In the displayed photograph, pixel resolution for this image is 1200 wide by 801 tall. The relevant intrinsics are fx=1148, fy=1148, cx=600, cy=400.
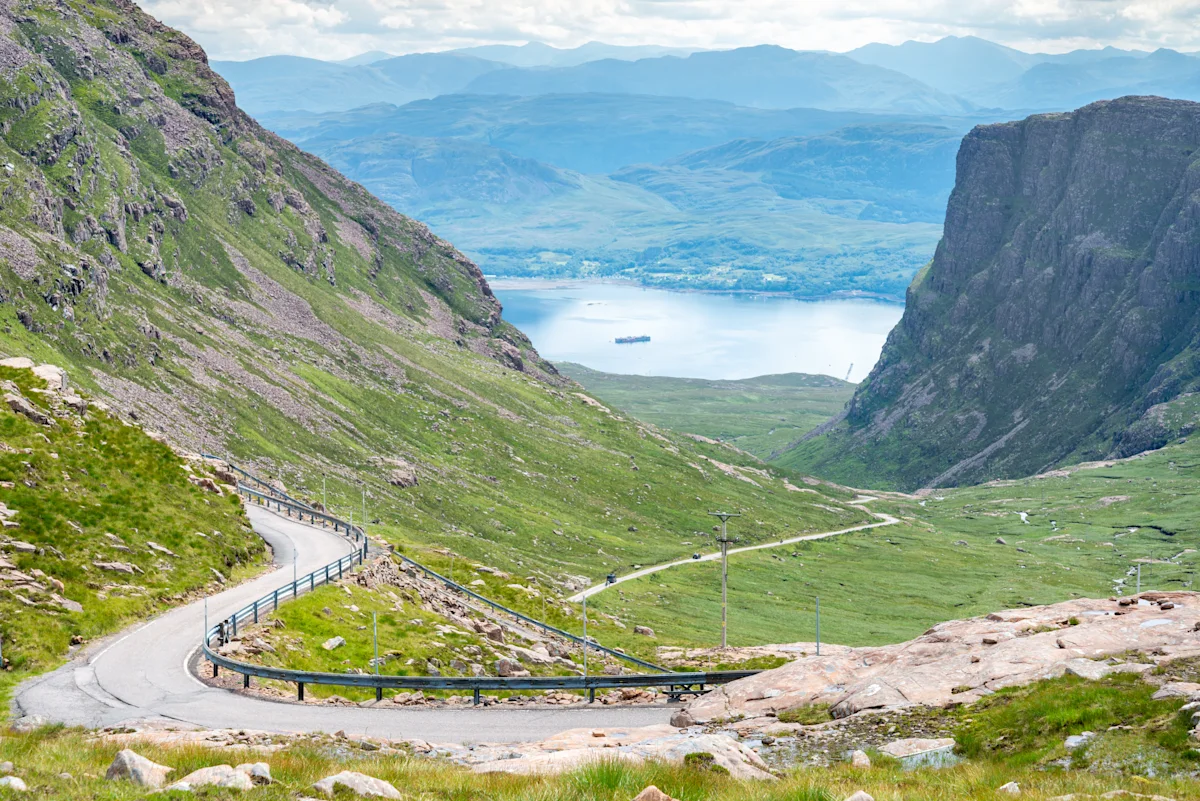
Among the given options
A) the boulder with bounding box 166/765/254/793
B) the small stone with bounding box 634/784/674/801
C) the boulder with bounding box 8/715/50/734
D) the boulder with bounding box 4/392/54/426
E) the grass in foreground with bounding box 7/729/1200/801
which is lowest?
the boulder with bounding box 8/715/50/734

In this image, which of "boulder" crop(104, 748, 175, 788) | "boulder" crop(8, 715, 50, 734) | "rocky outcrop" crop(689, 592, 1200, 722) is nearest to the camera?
"boulder" crop(104, 748, 175, 788)

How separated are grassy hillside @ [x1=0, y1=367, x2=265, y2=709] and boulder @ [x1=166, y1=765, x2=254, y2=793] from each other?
25263 millimetres

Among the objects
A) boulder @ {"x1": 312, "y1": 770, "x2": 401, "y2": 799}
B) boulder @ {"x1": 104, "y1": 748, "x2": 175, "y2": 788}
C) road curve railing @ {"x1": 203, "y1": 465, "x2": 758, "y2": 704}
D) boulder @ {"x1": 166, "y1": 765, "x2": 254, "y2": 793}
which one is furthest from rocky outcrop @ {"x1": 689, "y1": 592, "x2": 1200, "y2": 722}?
boulder @ {"x1": 104, "y1": 748, "x2": 175, "y2": 788}

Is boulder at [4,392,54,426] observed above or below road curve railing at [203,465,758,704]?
above

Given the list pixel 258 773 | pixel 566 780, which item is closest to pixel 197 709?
pixel 258 773

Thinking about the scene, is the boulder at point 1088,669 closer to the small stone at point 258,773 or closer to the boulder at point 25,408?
the small stone at point 258,773

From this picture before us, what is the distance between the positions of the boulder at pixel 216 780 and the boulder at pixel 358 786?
5.27 ft

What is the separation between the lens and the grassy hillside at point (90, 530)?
179ft

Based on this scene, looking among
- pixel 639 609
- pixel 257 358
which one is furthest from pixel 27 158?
pixel 639 609

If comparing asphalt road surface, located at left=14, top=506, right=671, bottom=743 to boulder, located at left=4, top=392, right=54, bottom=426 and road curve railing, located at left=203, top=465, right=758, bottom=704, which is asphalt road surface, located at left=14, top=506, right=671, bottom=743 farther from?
boulder, located at left=4, top=392, right=54, bottom=426

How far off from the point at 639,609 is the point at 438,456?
69.8 meters

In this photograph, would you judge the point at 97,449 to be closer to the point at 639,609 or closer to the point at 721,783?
the point at 721,783

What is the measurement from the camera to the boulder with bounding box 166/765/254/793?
2591cm

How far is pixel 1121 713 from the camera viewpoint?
1330 inches
